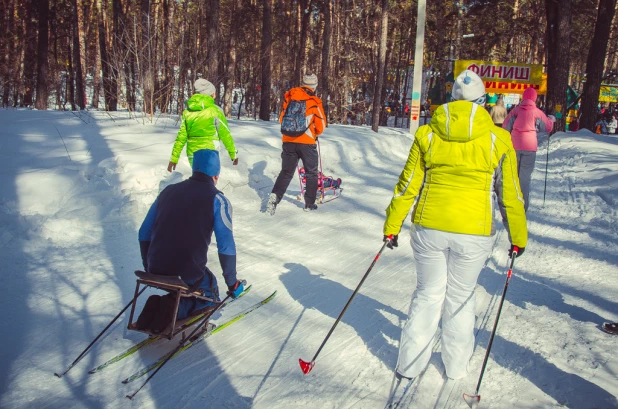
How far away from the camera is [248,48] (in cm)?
2958

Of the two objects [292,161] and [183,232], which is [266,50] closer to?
[292,161]

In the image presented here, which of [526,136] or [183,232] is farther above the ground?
[526,136]

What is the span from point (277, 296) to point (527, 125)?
4905 millimetres

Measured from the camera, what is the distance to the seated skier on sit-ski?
3.50 metres

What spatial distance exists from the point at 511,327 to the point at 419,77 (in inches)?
469

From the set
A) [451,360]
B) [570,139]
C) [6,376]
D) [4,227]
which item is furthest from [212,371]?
[570,139]

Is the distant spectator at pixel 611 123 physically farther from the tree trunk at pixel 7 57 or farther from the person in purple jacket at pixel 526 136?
the tree trunk at pixel 7 57

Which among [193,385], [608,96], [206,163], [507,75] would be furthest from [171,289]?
[608,96]

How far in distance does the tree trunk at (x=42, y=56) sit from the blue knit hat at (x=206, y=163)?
15957mm

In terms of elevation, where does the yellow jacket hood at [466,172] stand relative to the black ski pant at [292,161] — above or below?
above

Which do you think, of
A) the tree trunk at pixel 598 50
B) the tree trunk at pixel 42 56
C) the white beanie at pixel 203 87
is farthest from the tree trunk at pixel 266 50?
the white beanie at pixel 203 87

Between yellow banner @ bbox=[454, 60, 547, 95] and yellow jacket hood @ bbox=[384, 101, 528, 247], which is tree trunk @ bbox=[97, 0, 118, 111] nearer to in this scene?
yellow jacket hood @ bbox=[384, 101, 528, 247]

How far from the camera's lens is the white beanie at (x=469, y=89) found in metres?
3.17

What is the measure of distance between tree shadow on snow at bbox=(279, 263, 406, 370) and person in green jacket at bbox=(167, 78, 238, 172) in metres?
2.34
